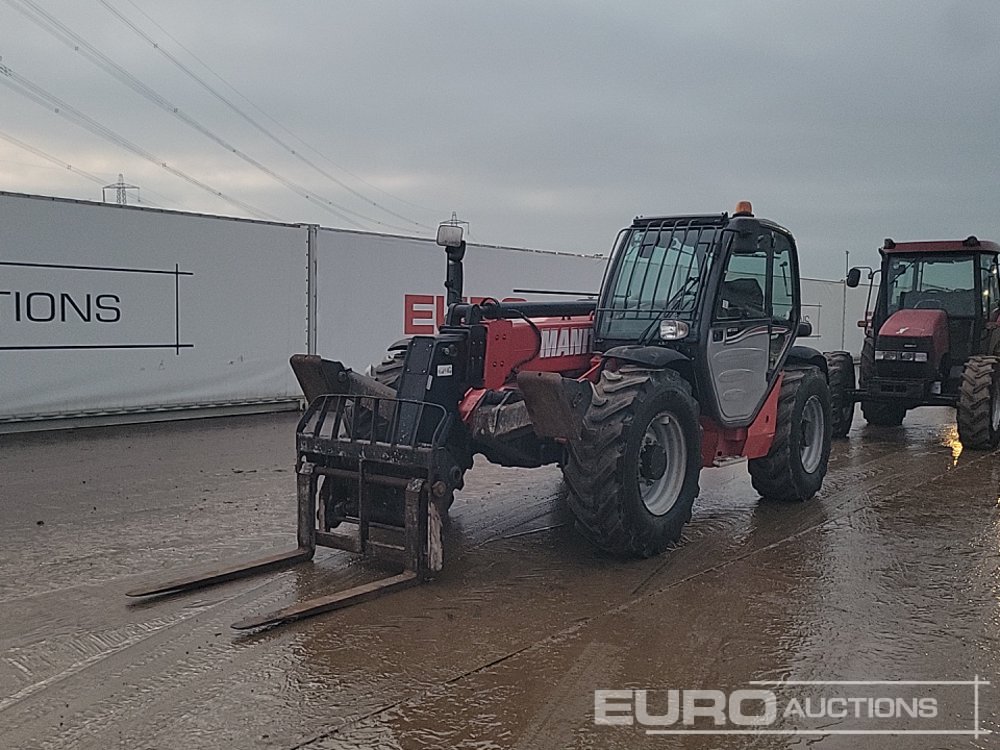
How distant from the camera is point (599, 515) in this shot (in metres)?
5.53

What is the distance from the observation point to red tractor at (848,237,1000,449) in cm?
1057

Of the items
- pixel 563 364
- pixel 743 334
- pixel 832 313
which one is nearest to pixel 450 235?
pixel 563 364

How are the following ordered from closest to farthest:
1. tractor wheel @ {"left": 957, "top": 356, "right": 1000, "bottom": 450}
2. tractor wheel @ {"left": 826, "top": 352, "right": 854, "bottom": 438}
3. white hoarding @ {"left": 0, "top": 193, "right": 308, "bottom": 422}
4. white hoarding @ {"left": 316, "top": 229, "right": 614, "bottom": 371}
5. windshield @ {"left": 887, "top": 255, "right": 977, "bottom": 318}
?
tractor wheel @ {"left": 957, "top": 356, "right": 1000, "bottom": 450}
white hoarding @ {"left": 0, "top": 193, "right": 308, "bottom": 422}
tractor wheel @ {"left": 826, "top": 352, "right": 854, "bottom": 438}
windshield @ {"left": 887, "top": 255, "right": 977, "bottom": 318}
white hoarding @ {"left": 316, "top": 229, "right": 614, "bottom": 371}

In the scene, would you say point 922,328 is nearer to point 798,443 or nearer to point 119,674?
point 798,443

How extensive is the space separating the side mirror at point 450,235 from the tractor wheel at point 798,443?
3119 mm

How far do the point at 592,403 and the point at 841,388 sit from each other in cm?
630

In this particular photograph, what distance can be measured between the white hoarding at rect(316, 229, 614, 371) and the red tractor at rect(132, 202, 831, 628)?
7.03m

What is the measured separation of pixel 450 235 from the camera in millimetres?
6066

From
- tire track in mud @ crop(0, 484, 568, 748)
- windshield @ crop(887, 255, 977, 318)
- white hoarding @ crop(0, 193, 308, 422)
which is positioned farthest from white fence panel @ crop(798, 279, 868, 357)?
tire track in mud @ crop(0, 484, 568, 748)

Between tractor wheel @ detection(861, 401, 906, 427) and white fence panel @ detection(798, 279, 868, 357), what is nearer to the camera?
tractor wheel @ detection(861, 401, 906, 427)

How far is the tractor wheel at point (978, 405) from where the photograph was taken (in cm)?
1001

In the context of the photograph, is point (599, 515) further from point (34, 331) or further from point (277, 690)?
point (34, 331)

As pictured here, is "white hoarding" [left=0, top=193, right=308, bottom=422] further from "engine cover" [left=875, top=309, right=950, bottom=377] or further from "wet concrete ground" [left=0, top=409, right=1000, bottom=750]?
"engine cover" [left=875, top=309, right=950, bottom=377]

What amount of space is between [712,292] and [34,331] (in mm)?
7872
